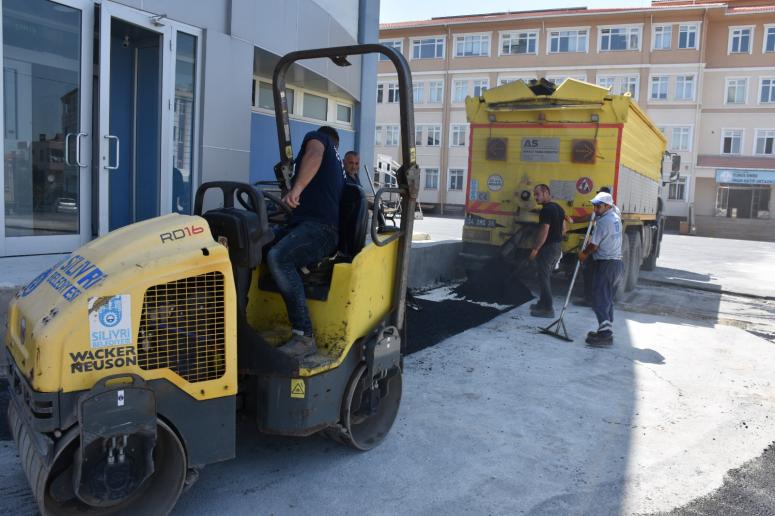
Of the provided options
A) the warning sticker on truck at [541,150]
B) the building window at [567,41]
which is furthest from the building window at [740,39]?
the warning sticker on truck at [541,150]

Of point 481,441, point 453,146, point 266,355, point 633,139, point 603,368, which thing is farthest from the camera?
point 453,146

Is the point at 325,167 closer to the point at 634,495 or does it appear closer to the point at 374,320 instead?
the point at 374,320

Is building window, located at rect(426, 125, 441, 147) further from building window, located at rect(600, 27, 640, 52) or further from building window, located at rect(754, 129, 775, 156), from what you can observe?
building window, located at rect(754, 129, 775, 156)

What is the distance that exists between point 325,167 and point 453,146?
1482 inches

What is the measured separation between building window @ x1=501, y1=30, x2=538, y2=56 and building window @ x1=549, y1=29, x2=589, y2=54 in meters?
1.06

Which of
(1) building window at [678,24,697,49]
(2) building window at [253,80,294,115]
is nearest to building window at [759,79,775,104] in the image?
(1) building window at [678,24,697,49]

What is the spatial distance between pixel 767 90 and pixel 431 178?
21.0 m

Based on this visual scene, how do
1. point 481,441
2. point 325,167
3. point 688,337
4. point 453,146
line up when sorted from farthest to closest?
point 453,146 < point 688,337 < point 481,441 < point 325,167

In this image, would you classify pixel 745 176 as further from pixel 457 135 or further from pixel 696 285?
pixel 696 285

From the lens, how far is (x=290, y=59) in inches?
171

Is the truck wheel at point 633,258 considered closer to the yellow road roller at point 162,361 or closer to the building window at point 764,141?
the yellow road roller at point 162,361

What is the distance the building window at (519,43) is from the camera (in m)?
38.9

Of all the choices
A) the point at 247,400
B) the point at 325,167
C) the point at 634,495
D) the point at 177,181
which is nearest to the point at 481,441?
the point at 634,495

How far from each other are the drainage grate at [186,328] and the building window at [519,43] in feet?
130
